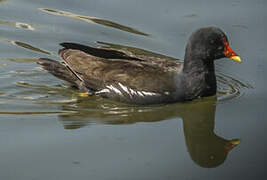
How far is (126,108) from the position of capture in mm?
7797

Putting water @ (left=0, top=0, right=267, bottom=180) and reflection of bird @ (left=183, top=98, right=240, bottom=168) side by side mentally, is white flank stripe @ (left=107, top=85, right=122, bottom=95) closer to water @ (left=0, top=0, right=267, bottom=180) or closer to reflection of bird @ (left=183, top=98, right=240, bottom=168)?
water @ (left=0, top=0, right=267, bottom=180)

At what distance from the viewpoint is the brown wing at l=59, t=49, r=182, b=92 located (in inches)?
305

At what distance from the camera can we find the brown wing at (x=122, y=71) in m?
7.75

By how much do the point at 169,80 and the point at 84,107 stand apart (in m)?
1.15

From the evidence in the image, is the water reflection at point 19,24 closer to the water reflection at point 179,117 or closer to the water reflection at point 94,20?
the water reflection at point 94,20

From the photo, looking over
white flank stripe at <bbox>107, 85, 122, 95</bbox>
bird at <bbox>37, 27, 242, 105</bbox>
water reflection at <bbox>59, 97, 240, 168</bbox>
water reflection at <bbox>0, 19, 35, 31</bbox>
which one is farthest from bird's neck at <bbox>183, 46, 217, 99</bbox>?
water reflection at <bbox>0, 19, 35, 31</bbox>

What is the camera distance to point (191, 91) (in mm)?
7789

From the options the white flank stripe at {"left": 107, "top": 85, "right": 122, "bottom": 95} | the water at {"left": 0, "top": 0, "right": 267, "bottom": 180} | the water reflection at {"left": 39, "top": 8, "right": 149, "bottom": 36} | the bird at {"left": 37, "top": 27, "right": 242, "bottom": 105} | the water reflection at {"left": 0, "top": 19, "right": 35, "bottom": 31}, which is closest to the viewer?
the water at {"left": 0, "top": 0, "right": 267, "bottom": 180}

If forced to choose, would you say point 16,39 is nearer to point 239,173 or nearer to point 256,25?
point 256,25

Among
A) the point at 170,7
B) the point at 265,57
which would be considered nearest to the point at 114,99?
the point at 265,57

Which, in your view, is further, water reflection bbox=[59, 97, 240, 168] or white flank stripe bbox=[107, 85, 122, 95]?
white flank stripe bbox=[107, 85, 122, 95]

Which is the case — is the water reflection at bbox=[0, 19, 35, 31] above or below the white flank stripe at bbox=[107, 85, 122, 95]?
above

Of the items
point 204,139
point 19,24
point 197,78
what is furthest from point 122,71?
point 19,24

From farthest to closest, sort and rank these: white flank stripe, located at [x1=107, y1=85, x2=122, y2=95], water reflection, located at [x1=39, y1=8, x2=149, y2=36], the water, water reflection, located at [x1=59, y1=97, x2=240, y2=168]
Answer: water reflection, located at [x1=39, y1=8, x2=149, y2=36]
white flank stripe, located at [x1=107, y1=85, x2=122, y2=95]
water reflection, located at [x1=59, y1=97, x2=240, y2=168]
the water
